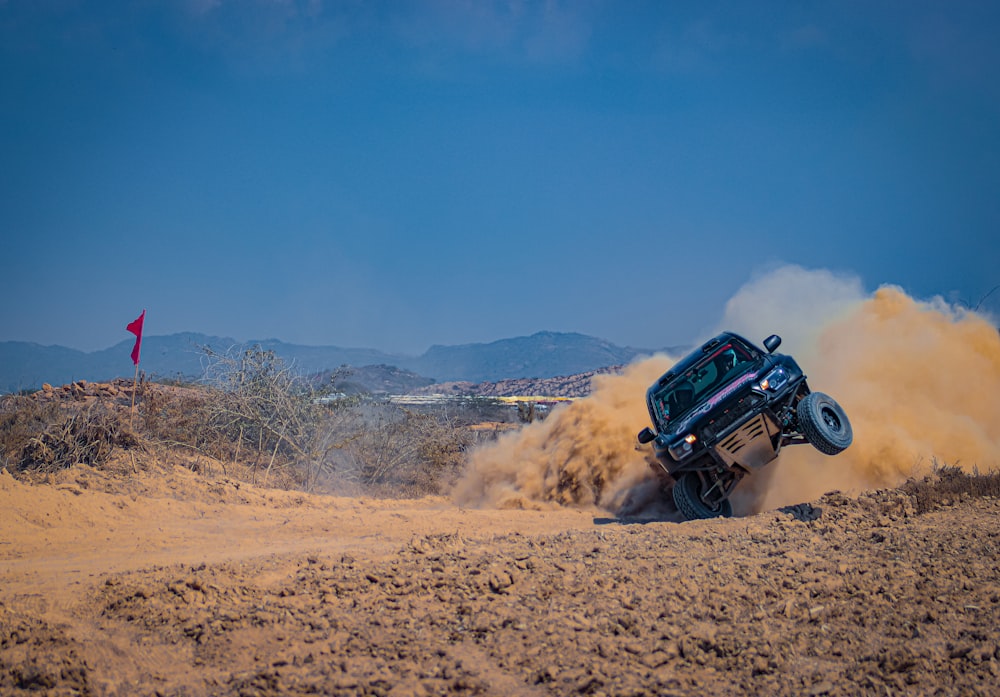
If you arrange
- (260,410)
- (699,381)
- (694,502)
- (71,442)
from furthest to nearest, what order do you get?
1. (260,410)
2. (71,442)
3. (699,381)
4. (694,502)

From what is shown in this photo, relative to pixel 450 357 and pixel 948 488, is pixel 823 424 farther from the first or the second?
pixel 450 357

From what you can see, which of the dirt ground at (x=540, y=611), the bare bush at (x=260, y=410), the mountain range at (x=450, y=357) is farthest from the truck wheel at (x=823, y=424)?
the mountain range at (x=450, y=357)

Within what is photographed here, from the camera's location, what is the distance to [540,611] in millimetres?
5641

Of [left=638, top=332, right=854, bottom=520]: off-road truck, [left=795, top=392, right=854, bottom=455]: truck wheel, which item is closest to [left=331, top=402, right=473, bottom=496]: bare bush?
[left=638, top=332, right=854, bottom=520]: off-road truck

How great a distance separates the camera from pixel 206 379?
14820 mm

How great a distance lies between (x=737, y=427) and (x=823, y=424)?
0.97 meters

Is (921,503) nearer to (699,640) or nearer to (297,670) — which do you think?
(699,640)

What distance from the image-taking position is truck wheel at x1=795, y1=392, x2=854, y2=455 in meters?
8.91

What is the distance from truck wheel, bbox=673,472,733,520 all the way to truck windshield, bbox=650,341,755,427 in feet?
2.59

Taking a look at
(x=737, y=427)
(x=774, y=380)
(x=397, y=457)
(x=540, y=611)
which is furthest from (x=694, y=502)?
(x=397, y=457)

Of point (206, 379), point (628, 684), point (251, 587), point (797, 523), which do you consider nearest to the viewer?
point (628, 684)

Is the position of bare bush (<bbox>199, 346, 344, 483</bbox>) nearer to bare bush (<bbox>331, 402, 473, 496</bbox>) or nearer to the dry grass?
bare bush (<bbox>331, 402, 473, 496</bbox>)

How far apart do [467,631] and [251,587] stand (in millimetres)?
2112

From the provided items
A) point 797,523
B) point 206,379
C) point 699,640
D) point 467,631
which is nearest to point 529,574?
point 467,631
